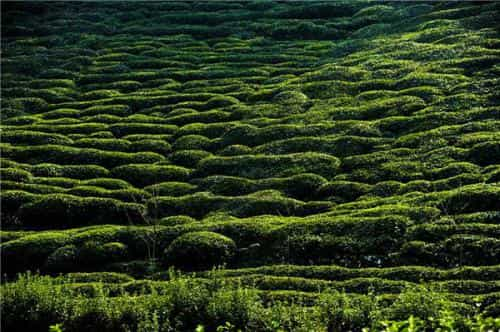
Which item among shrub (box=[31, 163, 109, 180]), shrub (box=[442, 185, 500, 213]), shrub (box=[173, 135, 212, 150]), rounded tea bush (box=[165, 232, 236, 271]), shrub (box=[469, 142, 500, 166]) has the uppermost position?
shrub (box=[469, 142, 500, 166])

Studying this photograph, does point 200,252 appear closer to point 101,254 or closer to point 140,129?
point 101,254

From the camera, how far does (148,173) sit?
31969 millimetres

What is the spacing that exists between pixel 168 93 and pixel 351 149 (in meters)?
15.1

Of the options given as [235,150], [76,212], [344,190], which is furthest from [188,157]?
[344,190]

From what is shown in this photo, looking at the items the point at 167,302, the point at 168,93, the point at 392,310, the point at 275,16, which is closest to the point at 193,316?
the point at 167,302

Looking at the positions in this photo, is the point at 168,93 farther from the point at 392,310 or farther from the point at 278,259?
the point at 392,310

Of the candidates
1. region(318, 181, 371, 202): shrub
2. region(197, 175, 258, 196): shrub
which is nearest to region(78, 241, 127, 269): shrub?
region(197, 175, 258, 196): shrub

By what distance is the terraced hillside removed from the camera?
2008 cm

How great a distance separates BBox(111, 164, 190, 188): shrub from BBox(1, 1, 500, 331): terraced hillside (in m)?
0.09

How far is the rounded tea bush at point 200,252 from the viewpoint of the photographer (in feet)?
79.8

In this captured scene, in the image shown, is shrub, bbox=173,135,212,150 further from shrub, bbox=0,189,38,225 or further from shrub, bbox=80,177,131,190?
shrub, bbox=0,189,38,225

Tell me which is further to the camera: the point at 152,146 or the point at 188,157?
the point at 152,146

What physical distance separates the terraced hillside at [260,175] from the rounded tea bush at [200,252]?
0.05 meters

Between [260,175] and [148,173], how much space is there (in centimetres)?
528
